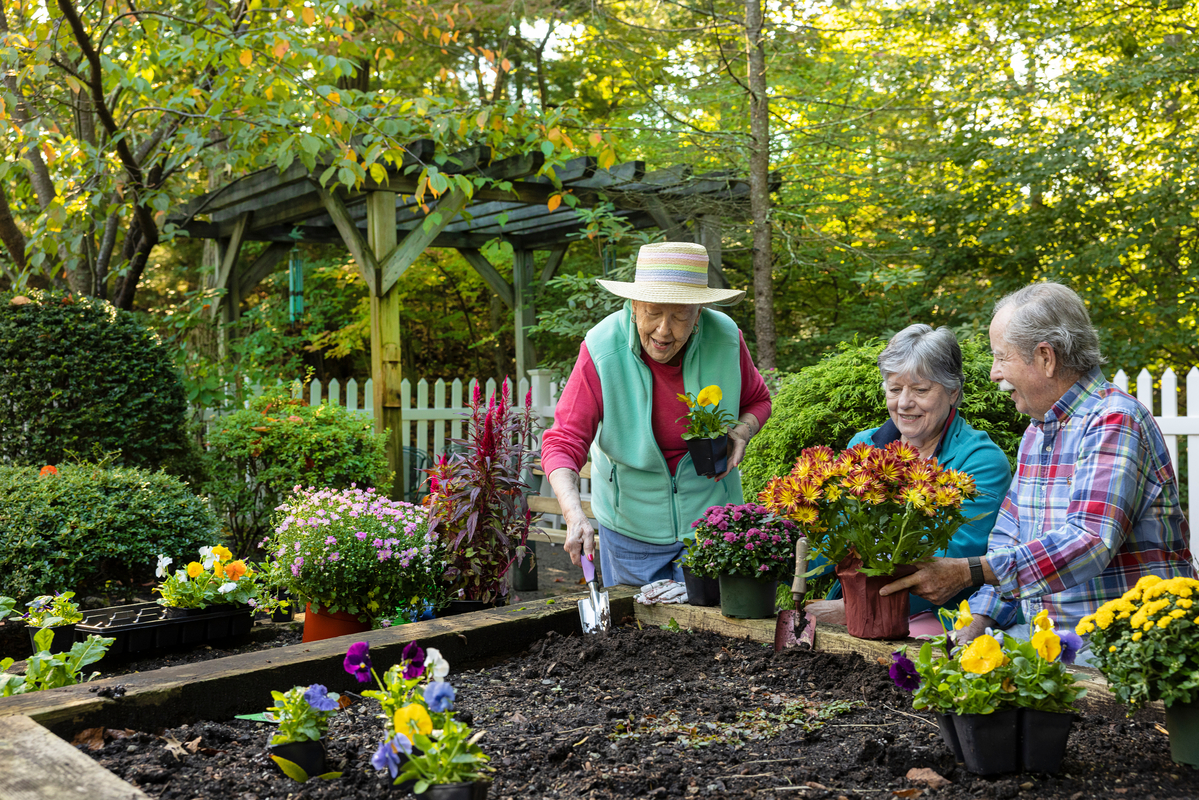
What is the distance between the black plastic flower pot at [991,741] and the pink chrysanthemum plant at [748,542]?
0.81 m

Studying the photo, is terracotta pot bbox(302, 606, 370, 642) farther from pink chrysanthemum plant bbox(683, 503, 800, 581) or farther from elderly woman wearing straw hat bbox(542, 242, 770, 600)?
pink chrysanthemum plant bbox(683, 503, 800, 581)

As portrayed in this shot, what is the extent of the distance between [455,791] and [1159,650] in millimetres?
1056

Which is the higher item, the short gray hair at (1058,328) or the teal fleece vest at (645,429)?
the short gray hair at (1058,328)

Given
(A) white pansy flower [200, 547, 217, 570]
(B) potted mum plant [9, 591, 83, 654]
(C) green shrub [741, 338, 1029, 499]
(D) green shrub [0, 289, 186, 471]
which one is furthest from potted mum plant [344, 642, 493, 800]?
(D) green shrub [0, 289, 186, 471]

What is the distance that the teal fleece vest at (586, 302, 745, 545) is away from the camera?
8.60ft

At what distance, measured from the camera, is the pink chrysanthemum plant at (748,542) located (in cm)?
221

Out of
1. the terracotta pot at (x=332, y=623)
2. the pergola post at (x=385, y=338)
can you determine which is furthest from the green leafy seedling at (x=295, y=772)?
the pergola post at (x=385, y=338)

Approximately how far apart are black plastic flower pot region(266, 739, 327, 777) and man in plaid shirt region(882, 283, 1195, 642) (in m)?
1.20

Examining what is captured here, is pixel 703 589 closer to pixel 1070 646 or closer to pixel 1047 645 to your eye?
pixel 1070 646

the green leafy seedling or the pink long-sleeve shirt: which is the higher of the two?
the pink long-sleeve shirt

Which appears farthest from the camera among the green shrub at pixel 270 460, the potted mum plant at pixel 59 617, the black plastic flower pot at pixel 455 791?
the green shrub at pixel 270 460

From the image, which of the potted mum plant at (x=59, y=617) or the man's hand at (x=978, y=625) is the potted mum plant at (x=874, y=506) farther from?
the potted mum plant at (x=59, y=617)

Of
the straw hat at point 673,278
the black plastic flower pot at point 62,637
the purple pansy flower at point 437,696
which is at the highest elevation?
the straw hat at point 673,278

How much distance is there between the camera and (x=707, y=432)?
8.18 feet
